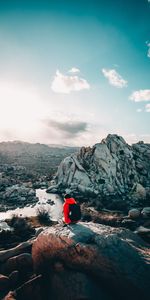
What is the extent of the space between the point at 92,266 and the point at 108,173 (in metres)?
31.4

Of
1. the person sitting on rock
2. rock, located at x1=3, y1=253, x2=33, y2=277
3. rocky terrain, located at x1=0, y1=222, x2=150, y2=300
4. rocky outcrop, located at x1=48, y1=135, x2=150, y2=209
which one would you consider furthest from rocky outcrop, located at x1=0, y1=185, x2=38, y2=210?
rocky terrain, located at x1=0, y1=222, x2=150, y2=300

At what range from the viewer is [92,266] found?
8820 millimetres

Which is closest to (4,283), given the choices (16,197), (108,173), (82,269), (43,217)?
(82,269)

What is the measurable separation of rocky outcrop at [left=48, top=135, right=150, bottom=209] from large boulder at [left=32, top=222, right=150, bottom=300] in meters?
24.7

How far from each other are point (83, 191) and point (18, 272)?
2648cm

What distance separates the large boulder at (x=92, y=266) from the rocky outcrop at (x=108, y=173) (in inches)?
974

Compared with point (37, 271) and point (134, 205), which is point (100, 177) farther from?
point (37, 271)

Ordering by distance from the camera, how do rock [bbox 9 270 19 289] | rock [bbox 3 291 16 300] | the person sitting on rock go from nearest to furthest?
rock [bbox 3 291 16 300], rock [bbox 9 270 19 289], the person sitting on rock

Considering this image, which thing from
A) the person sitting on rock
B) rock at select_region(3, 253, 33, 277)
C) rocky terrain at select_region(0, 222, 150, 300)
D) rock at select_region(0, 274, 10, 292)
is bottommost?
rock at select_region(0, 274, 10, 292)

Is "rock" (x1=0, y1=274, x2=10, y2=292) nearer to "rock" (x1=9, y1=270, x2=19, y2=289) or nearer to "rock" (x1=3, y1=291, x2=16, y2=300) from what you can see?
"rock" (x1=9, y1=270, x2=19, y2=289)

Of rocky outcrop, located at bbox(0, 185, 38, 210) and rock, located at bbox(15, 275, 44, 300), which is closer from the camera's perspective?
rock, located at bbox(15, 275, 44, 300)

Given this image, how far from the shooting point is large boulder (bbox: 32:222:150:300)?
828 centimetres

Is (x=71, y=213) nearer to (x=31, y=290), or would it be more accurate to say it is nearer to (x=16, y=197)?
(x=31, y=290)

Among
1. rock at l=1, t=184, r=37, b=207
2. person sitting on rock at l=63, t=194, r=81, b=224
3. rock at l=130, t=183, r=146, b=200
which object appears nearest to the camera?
person sitting on rock at l=63, t=194, r=81, b=224
